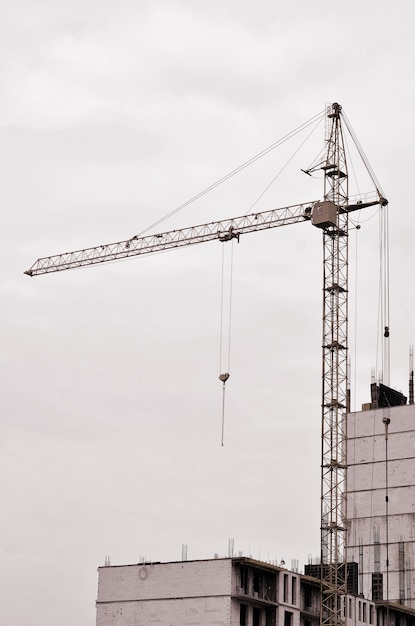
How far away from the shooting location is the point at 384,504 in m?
162

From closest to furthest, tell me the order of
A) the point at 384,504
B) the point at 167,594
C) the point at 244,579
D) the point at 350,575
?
1. the point at 244,579
2. the point at 167,594
3. the point at 350,575
4. the point at 384,504

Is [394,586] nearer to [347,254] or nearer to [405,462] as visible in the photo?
[405,462]

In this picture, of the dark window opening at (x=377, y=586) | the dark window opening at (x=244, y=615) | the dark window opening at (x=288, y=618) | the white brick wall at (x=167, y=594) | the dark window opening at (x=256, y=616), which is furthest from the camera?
the dark window opening at (x=377, y=586)

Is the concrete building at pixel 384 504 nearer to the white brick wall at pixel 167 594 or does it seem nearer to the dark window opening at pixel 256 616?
the dark window opening at pixel 256 616

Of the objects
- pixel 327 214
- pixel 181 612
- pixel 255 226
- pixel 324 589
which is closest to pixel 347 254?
pixel 327 214

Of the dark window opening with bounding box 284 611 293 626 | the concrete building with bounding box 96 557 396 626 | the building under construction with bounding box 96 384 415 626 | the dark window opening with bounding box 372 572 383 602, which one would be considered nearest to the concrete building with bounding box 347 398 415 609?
the dark window opening with bounding box 372 572 383 602

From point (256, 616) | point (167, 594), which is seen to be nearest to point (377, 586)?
A: point (256, 616)

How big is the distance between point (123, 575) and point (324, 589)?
22492mm

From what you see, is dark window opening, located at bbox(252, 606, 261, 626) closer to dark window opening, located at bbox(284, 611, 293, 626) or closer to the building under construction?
the building under construction

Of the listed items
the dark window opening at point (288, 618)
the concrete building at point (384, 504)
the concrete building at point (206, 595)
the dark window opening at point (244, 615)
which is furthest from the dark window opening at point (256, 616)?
the concrete building at point (384, 504)

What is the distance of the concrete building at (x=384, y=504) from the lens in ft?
518

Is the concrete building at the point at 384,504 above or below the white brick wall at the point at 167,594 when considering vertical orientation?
above

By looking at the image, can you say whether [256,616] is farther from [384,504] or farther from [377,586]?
[384,504]

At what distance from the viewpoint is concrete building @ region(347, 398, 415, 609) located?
6220 inches
